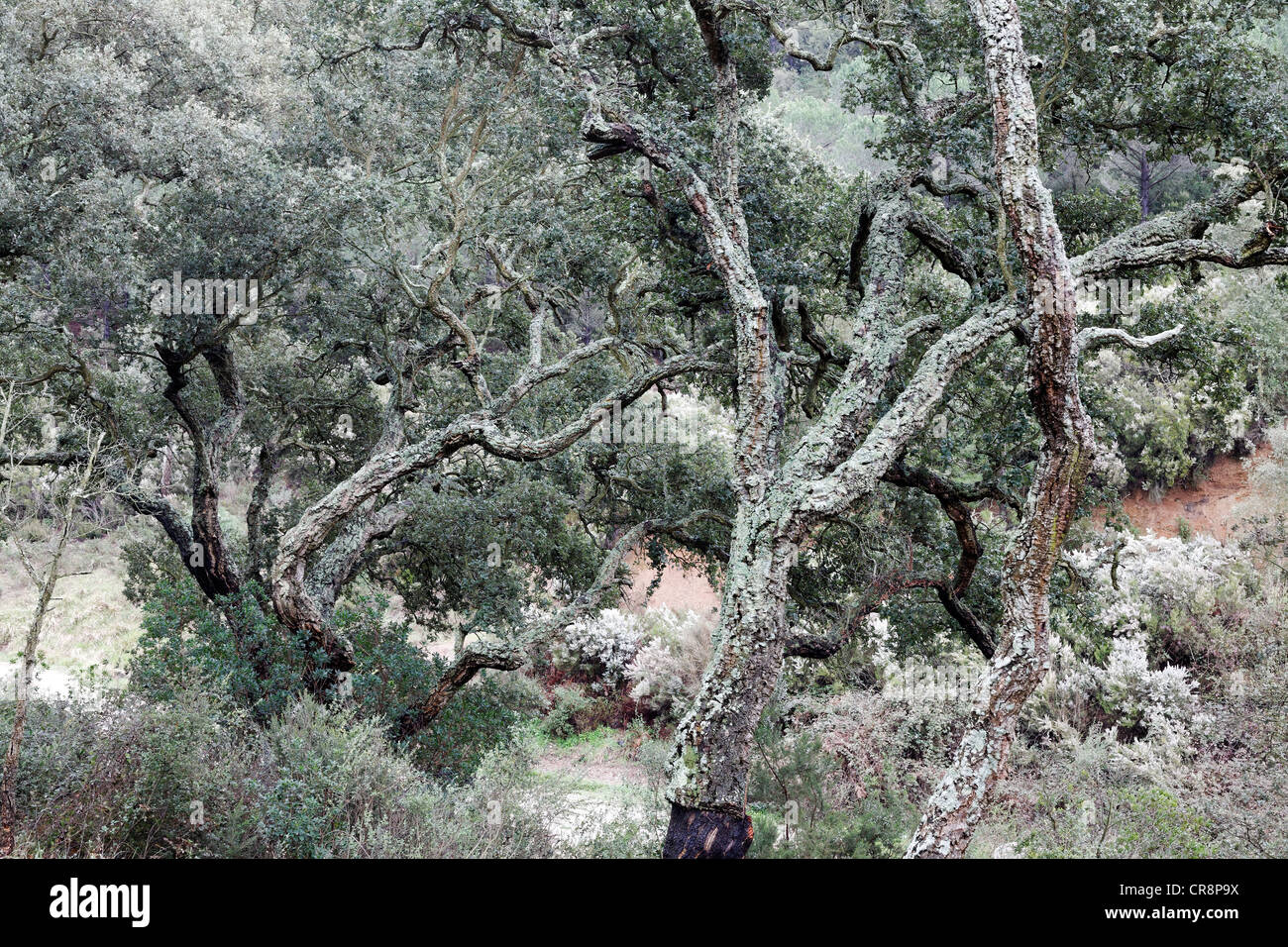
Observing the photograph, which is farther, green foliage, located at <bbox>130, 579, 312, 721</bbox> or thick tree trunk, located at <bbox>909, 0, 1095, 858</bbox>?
green foliage, located at <bbox>130, 579, 312, 721</bbox>

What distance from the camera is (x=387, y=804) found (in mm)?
7047

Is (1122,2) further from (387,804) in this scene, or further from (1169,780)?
(1169,780)

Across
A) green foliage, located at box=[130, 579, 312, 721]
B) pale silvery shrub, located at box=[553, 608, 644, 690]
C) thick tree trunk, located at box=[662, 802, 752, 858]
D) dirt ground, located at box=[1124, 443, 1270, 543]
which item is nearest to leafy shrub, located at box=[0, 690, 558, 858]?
green foliage, located at box=[130, 579, 312, 721]

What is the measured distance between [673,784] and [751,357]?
3313 mm

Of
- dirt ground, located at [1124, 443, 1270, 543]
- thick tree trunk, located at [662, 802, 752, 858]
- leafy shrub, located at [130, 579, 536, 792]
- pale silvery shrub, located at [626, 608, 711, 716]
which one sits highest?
dirt ground, located at [1124, 443, 1270, 543]

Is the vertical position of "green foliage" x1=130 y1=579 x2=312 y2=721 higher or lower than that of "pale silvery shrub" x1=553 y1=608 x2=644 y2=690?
higher

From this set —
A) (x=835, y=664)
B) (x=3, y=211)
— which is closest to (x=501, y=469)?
(x=3, y=211)

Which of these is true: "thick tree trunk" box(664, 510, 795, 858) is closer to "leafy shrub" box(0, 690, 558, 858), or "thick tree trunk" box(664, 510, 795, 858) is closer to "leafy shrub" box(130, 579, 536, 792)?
"leafy shrub" box(0, 690, 558, 858)

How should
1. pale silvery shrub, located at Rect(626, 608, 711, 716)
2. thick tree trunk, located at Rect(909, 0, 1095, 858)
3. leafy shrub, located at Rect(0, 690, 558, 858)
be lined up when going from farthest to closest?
pale silvery shrub, located at Rect(626, 608, 711, 716)
leafy shrub, located at Rect(0, 690, 558, 858)
thick tree trunk, located at Rect(909, 0, 1095, 858)

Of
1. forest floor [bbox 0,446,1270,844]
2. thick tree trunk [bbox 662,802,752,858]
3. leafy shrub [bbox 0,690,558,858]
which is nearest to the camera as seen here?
thick tree trunk [bbox 662,802,752,858]

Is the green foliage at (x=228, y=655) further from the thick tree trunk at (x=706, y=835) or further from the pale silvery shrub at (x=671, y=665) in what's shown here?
the pale silvery shrub at (x=671, y=665)

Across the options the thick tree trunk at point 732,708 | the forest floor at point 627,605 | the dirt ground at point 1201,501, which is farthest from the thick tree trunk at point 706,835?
the dirt ground at point 1201,501

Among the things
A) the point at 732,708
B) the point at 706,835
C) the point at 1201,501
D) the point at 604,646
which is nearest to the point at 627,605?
the point at 604,646

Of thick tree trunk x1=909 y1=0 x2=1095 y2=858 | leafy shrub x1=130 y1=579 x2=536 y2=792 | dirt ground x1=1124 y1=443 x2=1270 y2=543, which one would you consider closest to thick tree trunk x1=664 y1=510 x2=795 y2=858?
thick tree trunk x1=909 y1=0 x2=1095 y2=858
